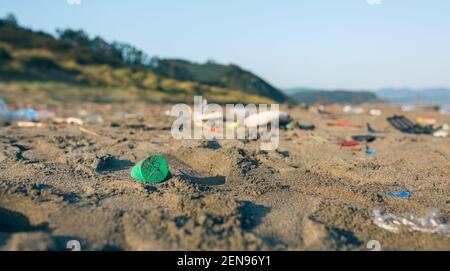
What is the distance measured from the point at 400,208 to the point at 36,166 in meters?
3.15

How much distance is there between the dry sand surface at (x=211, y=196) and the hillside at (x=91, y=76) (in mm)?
10750

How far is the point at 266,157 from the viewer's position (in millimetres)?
4504

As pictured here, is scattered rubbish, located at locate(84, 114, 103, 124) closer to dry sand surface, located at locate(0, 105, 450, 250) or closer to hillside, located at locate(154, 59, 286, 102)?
dry sand surface, located at locate(0, 105, 450, 250)

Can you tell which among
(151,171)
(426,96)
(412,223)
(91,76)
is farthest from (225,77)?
(412,223)

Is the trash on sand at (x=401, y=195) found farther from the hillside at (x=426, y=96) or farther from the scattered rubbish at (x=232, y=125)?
the hillside at (x=426, y=96)

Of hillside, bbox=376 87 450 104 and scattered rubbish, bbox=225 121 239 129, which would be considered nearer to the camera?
scattered rubbish, bbox=225 121 239 129

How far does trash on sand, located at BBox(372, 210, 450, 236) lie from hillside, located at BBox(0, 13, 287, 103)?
13.0m

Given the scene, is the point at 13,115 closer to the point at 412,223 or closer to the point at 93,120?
the point at 93,120

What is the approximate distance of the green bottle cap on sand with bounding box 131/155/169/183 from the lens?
11.3ft

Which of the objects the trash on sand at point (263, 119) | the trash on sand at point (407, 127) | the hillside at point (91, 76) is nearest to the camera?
the trash on sand at point (263, 119)

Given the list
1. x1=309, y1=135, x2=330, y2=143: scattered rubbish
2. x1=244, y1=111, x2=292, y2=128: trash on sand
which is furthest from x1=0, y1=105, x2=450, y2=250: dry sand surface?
x1=244, y1=111, x2=292, y2=128: trash on sand

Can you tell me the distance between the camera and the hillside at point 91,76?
55.9 feet

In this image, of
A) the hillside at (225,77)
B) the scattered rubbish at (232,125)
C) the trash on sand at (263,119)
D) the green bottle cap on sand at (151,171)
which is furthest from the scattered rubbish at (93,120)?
the hillside at (225,77)

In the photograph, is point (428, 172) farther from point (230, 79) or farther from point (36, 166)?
point (230, 79)
